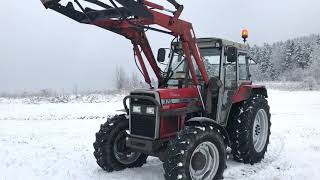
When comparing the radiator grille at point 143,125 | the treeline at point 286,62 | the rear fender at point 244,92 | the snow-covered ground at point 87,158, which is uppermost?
the treeline at point 286,62

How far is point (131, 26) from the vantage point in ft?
21.5

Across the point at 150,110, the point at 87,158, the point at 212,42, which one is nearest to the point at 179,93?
the point at 150,110

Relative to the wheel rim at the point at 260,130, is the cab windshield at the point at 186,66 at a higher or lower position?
higher

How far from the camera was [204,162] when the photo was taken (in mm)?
6641

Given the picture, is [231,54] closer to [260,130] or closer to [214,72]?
[214,72]

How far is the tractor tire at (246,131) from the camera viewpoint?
798 cm

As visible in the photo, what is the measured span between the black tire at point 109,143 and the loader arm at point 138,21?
44.2 inches

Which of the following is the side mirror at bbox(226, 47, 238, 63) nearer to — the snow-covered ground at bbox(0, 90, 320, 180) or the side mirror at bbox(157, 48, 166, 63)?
the side mirror at bbox(157, 48, 166, 63)

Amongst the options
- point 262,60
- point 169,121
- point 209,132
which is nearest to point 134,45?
point 169,121

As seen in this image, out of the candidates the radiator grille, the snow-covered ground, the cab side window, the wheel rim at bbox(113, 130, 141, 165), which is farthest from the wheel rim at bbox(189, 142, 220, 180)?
the cab side window

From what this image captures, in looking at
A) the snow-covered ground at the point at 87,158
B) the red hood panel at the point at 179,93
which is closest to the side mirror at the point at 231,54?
the red hood panel at the point at 179,93

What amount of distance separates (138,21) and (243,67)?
131 inches

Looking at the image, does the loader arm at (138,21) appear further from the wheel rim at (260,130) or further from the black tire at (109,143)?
the wheel rim at (260,130)

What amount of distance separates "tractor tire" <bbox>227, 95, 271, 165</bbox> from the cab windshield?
1088 mm
